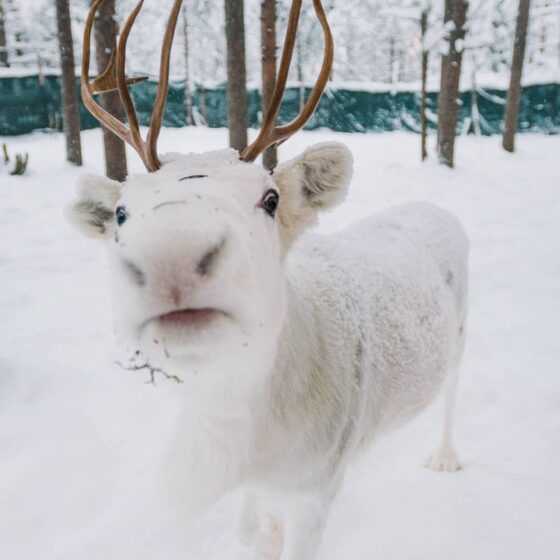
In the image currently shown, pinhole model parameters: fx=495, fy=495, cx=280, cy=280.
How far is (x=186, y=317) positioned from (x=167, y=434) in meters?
1.88

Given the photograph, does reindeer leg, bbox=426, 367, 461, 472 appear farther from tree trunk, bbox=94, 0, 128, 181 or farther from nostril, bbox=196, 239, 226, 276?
tree trunk, bbox=94, 0, 128, 181

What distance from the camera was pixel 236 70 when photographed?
6.88 metres

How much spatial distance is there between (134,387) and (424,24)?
38.2 feet

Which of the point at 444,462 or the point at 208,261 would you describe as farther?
the point at 444,462

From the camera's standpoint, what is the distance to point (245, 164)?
132 centimetres

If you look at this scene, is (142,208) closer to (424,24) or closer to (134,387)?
(134,387)

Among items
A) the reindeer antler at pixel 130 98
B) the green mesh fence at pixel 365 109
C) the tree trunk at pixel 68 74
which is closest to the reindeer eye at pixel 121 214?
the reindeer antler at pixel 130 98

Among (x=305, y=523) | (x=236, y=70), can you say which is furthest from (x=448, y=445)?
(x=236, y=70)

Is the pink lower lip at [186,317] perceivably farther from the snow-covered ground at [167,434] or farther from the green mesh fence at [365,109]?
the green mesh fence at [365,109]

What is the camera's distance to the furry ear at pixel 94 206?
1.54 metres

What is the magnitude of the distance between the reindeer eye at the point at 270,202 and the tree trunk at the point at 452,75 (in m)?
10.0

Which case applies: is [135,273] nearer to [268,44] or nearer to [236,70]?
[236,70]

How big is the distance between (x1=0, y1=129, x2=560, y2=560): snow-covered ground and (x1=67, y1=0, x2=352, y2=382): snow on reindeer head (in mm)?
989

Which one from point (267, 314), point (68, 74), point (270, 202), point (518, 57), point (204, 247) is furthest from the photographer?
point (518, 57)
